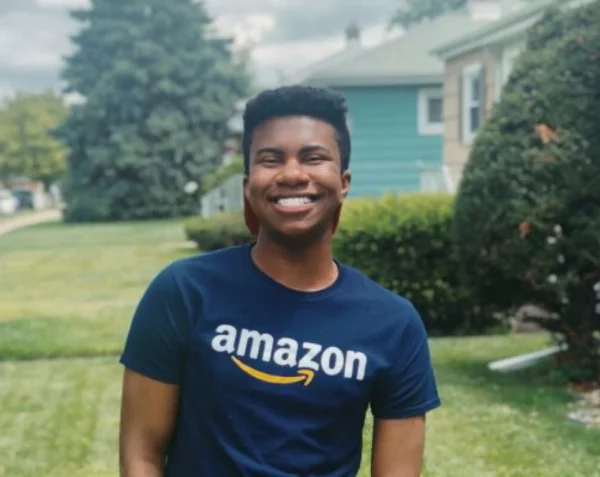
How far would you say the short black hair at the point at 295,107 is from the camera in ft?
7.72

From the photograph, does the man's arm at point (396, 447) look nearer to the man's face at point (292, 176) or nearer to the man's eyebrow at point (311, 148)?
the man's face at point (292, 176)

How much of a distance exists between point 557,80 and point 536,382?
7.36ft

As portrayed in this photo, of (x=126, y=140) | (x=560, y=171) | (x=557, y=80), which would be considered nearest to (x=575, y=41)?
(x=557, y=80)

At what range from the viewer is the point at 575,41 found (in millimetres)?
6922

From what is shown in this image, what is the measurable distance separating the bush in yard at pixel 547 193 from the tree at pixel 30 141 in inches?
2767

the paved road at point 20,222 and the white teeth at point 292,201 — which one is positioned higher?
the white teeth at point 292,201

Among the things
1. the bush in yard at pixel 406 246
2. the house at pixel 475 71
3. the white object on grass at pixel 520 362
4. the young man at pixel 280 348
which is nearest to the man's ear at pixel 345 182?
the young man at pixel 280 348

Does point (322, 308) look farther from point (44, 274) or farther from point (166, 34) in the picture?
point (166, 34)

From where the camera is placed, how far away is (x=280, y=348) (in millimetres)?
2240

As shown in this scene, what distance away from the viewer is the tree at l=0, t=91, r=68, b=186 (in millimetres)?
77188

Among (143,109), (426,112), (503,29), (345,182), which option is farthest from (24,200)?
(345,182)

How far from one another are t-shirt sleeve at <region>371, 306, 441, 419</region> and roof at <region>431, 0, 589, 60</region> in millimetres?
10852

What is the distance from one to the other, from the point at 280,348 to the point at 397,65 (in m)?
22.5

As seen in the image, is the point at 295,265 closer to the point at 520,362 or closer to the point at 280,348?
the point at 280,348
